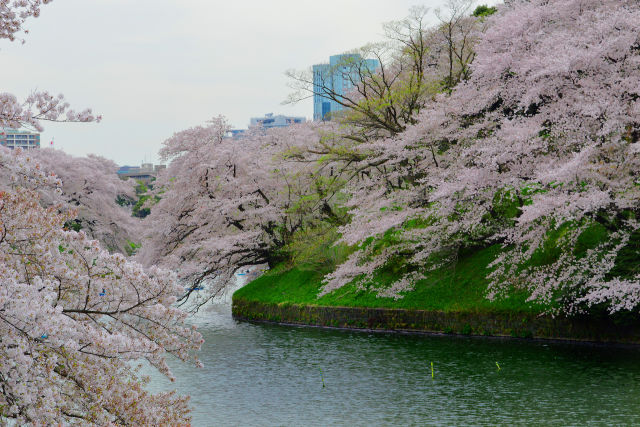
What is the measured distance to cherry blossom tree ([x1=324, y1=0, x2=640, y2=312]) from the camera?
16.1 meters

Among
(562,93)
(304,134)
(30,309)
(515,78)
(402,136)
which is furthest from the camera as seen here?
(304,134)

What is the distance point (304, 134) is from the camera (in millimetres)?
32562

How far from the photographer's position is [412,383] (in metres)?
16.6

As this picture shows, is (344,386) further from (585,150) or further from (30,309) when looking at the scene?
(30,309)

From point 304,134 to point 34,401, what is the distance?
27.3m

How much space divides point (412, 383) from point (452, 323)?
24.0ft

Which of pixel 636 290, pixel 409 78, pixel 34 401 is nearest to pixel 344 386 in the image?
pixel 636 290

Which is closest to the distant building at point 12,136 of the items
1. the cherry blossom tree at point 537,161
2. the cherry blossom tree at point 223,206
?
the cherry blossom tree at point 537,161

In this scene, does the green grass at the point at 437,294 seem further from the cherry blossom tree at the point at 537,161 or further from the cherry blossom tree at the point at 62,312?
the cherry blossom tree at the point at 62,312

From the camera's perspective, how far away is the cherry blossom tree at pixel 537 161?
16125mm

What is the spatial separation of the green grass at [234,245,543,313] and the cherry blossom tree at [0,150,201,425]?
53.5 ft

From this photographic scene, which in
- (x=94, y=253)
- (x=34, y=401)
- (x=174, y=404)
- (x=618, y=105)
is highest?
(x=618, y=105)

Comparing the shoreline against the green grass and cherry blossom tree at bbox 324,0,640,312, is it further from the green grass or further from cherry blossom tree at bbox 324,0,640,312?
cherry blossom tree at bbox 324,0,640,312

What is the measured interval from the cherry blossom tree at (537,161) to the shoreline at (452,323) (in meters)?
0.75
